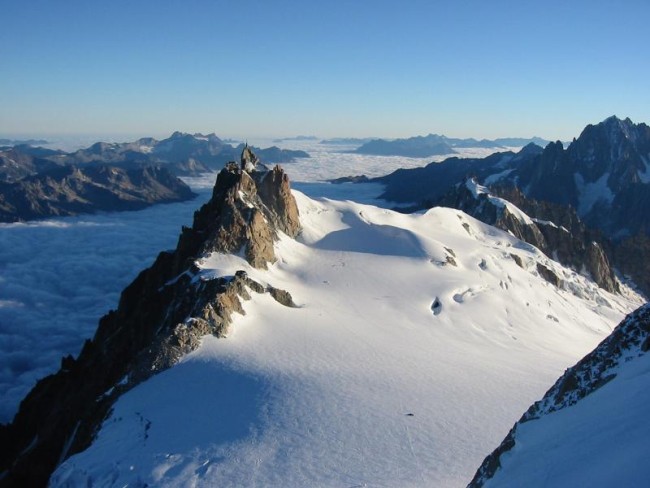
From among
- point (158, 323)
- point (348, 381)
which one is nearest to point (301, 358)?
point (348, 381)

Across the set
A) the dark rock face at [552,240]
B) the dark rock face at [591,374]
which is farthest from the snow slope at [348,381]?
the dark rock face at [552,240]

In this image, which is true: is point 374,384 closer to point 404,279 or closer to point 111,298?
point 404,279

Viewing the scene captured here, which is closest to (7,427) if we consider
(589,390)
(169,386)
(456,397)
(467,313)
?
(169,386)

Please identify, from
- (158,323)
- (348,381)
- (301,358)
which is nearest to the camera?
(348,381)

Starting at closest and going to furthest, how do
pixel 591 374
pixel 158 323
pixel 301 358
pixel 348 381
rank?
pixel 591 374 → pixel 348 381 → pixel 301 358 → pixel 158 323

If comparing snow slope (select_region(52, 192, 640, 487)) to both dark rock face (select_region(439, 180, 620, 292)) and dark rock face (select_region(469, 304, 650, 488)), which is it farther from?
dark rock face (select_region(439, 180, 620, 292))

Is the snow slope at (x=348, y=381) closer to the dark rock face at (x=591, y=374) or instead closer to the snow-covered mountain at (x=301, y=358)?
the snow-covered mountain at (x=301, y=358)

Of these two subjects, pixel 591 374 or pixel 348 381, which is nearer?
pixel 591 374

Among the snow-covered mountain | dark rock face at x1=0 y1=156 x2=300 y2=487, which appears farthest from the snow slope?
dark rock face at x1=0 y1=156 x2=300 y2=487

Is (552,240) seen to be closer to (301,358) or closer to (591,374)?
(301,358)
